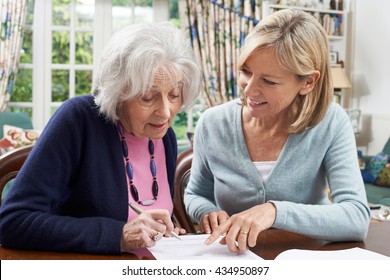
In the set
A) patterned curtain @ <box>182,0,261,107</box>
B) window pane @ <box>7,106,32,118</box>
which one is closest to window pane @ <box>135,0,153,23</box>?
patterned curtain @ <box>182,0,261,107</box>

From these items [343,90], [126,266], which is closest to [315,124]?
[126,266]

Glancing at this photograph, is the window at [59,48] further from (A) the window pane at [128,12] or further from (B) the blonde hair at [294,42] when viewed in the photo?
(B) the blonde hair at [294,42]

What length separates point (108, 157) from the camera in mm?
1210

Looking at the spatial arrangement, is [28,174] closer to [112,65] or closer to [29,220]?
[29,220]

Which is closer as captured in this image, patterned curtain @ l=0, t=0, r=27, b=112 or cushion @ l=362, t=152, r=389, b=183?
cushion @ l=362, t=152, r=389, b=183

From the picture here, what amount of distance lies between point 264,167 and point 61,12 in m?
3.84

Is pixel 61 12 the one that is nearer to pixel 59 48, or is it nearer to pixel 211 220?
pixel 59 48

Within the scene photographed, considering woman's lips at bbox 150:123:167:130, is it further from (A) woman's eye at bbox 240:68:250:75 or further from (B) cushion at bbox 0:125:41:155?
(B) cushion at bbox 0:125:41:155

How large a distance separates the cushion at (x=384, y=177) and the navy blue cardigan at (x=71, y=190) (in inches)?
125

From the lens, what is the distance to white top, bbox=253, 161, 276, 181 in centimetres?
140

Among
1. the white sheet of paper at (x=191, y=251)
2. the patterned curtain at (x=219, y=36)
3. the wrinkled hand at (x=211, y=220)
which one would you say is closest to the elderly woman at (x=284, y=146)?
the wrinkled hand at (x=211, y=220)

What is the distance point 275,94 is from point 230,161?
21cm

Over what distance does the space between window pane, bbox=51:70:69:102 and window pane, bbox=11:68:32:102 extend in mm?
189

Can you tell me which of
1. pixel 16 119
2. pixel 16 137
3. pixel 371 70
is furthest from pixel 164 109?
pixel 371 70
